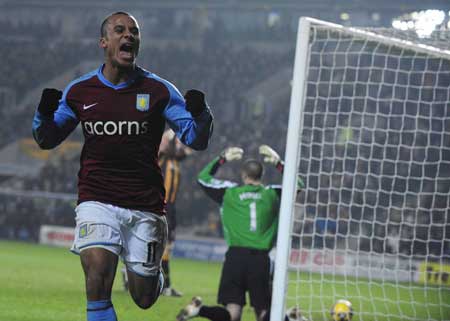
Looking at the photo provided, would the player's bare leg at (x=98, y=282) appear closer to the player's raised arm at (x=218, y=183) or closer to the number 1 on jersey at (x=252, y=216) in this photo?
the number 1 on jersey at (x=252, y=216)

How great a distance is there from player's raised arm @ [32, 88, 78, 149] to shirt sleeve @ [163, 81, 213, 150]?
0.58 metres

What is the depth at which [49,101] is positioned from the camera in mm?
5500

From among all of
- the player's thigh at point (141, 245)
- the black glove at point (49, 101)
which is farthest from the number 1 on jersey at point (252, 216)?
the black glove at point (49, 101)

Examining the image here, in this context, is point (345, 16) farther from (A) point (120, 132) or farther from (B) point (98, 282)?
(B) point (98, 282)

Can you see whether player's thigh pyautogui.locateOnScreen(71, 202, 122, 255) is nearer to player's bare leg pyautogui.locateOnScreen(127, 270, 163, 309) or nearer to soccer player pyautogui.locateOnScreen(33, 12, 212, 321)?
soccer player pyautogui.locateOnScreen(33, 12, 212, 321)

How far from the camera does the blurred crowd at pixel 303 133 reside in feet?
69.8

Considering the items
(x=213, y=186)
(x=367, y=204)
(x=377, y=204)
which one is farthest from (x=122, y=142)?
(x=367, y=204)

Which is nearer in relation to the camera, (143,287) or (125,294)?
(143,287)

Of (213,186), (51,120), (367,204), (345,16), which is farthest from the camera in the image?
(345,16)

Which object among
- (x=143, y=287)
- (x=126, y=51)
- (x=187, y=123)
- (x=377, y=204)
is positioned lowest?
(x=143, y=287)

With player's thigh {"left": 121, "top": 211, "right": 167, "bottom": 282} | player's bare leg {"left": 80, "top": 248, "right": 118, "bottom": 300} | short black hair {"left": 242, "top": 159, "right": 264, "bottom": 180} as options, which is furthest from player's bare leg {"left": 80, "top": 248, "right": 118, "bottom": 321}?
short black hair {"left": 242, "top": 159, "right": 264, "bottom": 180}

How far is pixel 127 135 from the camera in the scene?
568 cm

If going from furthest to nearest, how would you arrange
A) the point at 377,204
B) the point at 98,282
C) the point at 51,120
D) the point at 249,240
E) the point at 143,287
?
the point at 377,204, the point at 249,240, the point at 143,287, the point at 51,120, the point at 98,282

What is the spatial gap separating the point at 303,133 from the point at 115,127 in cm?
2090
